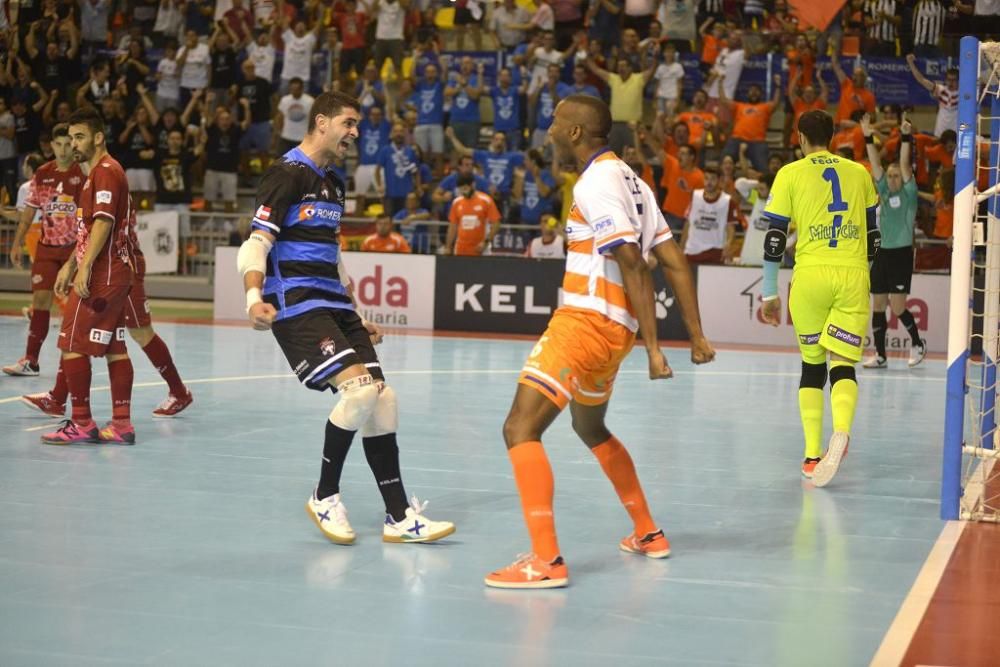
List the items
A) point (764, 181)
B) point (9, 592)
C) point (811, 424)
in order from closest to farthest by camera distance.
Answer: point (9, 592) → point (811, 424) → point (764, 181)

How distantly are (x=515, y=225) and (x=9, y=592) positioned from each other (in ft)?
51.6

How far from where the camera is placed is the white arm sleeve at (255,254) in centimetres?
606

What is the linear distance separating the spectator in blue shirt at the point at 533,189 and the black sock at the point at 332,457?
47.7ft

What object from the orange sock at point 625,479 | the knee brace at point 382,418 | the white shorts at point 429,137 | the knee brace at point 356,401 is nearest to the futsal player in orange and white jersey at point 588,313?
the orange sock at point 625,479

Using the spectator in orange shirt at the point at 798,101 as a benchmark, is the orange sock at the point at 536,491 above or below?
below

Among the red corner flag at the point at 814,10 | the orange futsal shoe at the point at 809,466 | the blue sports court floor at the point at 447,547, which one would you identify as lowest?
the blue sports court floor at the point at 447,547

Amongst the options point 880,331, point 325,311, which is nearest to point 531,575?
point 325,311

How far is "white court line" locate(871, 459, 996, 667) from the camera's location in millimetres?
4662

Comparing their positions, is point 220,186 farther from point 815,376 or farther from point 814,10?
point 815,376

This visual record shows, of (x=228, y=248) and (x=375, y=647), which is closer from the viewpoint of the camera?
(x=375, y=647)

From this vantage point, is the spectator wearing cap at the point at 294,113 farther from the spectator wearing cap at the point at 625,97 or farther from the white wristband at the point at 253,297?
the white wristband at the point at 253,297

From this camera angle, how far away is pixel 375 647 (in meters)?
4.61

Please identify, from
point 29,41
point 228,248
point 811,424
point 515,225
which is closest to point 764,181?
point 515,225

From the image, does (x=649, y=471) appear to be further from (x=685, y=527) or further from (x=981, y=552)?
(x=981, y=552)
